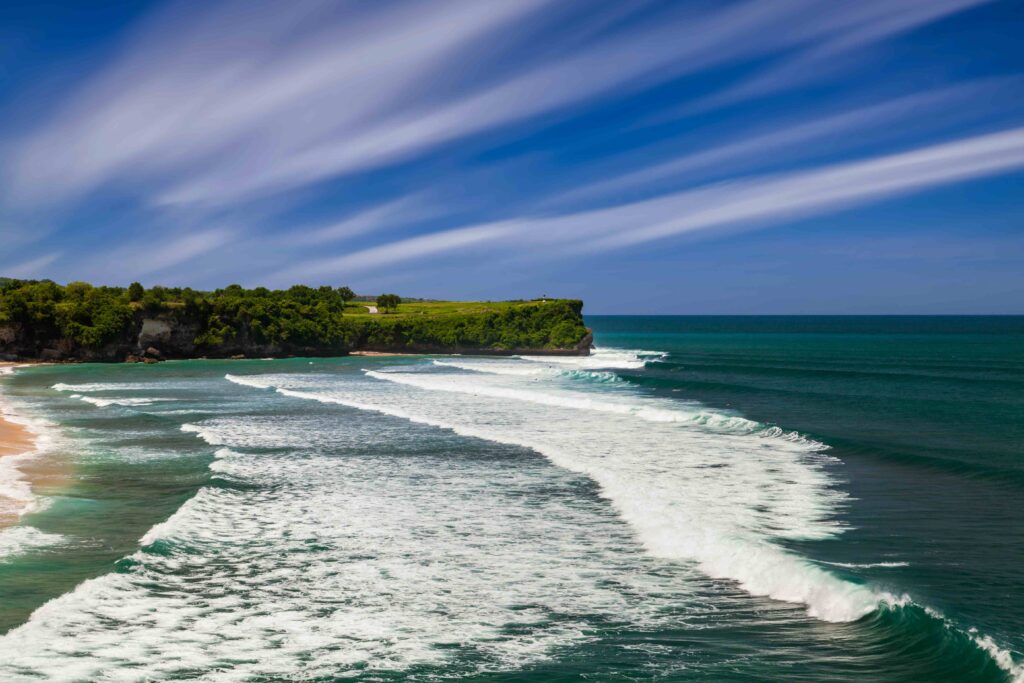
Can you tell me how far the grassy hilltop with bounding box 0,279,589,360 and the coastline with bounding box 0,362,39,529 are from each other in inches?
2455

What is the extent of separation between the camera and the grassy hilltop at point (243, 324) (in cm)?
8875

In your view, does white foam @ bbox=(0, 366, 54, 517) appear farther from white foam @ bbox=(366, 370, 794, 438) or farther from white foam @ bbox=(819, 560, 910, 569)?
white foam @ bbox=(366, 370, 794, 438)

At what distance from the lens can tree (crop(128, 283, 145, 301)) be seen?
9744 cm

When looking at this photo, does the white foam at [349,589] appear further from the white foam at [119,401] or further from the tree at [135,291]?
the tree at [135,291]

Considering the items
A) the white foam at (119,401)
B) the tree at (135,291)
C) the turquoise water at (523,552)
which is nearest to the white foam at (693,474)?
the turquoise water at (523,552)

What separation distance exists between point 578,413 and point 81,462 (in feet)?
68.6

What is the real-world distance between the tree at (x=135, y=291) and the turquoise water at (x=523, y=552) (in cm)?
Answer: 7113

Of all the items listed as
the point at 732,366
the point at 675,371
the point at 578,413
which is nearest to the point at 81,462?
the point at 578,413

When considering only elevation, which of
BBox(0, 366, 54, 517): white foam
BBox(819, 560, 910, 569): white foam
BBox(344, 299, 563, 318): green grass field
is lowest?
BBox(819, 560, 910, 569): white foam

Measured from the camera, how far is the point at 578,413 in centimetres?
3634

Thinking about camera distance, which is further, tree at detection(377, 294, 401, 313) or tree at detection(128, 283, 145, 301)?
tree at detection(377, 294, 401, 313)

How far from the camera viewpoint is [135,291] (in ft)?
322

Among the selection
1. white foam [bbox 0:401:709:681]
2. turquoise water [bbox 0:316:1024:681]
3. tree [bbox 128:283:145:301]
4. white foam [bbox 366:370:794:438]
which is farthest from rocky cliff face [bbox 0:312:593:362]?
white foam [bbox 0:401:709:681]

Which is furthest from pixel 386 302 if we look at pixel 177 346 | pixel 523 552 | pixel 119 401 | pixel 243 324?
pixel 523 552
